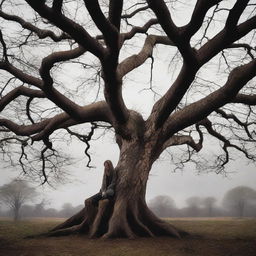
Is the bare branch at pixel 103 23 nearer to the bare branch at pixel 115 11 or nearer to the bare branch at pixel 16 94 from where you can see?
the bare branch at pixel 115 11

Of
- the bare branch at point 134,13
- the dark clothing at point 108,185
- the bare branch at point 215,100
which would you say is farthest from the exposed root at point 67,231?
the bare branch at point 134,13

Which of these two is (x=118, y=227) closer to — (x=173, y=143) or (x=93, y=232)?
(x=93, y=232)

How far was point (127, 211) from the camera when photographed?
6039mm

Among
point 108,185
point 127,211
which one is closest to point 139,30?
point 108,185

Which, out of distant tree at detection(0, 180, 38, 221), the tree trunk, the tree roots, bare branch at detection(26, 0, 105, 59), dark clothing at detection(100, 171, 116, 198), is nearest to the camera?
bare branch at detection(26, 0, 105, 59)

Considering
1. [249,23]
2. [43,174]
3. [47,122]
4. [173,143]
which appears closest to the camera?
[249,23]

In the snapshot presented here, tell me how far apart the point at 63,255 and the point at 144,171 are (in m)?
3.08

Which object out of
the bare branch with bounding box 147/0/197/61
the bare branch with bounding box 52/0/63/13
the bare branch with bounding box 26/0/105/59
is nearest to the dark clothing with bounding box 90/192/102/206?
the bare branch with bounding box 26/0/105/59

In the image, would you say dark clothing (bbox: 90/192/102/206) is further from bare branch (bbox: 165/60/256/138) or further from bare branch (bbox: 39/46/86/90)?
bare branch (bbox: 39/46/86/90)

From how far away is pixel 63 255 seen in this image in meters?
3.76

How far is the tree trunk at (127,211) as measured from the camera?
5.77 meters

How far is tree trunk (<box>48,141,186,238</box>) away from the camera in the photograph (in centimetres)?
577

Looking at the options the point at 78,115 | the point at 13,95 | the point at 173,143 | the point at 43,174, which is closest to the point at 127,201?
the point at 78,115

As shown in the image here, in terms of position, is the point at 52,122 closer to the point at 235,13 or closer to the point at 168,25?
the point at 168,25
